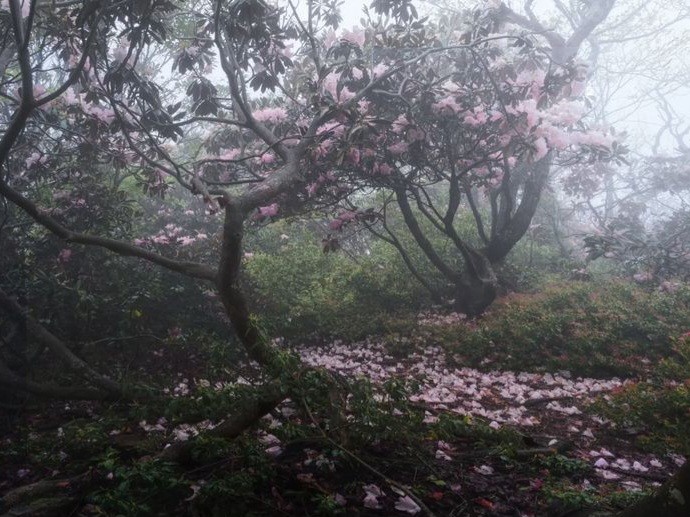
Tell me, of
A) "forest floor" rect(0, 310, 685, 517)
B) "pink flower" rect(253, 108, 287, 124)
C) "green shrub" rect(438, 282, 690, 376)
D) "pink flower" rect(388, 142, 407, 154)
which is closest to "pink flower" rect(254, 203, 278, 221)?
"pink flower" rect(253, 108, 287, 124)

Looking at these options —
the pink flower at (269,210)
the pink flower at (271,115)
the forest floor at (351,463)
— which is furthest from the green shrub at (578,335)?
the pink flower at (271,115)

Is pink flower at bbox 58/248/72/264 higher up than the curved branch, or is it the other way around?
pink flower at bbox 58/248/72/264

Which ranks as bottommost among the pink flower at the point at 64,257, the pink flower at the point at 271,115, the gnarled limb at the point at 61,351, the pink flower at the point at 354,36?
the gnarled limb at the point at 61,351

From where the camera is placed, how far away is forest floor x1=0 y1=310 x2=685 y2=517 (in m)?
1.96

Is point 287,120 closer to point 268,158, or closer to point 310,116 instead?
point 310,116

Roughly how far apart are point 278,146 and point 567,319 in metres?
3.92

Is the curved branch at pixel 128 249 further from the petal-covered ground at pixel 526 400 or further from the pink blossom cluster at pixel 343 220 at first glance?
the pink blossom cluster at pixel 343 220

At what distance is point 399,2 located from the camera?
5777 mm

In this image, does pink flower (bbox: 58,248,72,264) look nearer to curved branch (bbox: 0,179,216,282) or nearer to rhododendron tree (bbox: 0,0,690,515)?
rhododendron tree (bbox: 0,0,690,515)

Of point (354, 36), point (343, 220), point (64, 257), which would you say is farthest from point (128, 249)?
point (354, 36)

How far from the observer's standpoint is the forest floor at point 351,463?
196 cm

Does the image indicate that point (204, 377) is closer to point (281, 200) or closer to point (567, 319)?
point (281, 200)

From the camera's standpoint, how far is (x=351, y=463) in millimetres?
2309

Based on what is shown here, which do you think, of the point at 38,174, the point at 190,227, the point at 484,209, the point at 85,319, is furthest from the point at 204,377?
the point at 484,209
